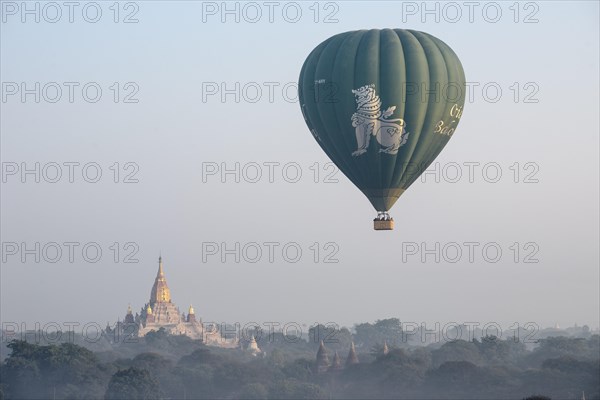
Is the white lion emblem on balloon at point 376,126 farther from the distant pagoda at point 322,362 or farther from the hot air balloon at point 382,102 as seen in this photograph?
the distant pagoda at point 322,362

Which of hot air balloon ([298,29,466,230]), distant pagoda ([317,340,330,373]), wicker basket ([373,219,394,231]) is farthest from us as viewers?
distant pagoda ([317,340,330,373])

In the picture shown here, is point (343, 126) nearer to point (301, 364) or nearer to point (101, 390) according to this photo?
point (101, 390)

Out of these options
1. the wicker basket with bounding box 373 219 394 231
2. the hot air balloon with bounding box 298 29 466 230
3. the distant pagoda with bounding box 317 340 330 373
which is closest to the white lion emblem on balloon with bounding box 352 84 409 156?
the hot air balloon with bounding box 298 29 466 230

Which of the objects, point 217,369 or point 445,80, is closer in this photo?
point 445,80

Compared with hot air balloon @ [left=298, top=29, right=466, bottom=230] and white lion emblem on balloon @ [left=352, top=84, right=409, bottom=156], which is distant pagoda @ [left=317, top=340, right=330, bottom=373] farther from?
white lion emblem on balloon @ [left=352, top=84, right=409, bottom=156]

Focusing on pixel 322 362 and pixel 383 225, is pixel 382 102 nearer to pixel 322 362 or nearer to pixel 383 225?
pixel 383 225

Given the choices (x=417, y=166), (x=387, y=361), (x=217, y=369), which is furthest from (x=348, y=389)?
(x=417, y=166)

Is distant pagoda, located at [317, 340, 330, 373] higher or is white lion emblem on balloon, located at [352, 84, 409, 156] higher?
white lion emblem on balloon, located at [352, 84, 409, 156]

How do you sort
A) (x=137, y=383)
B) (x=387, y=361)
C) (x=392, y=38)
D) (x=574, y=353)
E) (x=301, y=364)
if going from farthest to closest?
(x=574, y=353) < (x=301, y=364) < (x=387, y=361) < (x=137, y=383) < (x=392, y=38)
